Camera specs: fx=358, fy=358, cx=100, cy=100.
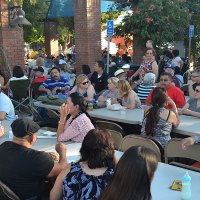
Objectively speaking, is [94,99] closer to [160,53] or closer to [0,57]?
[0,57]

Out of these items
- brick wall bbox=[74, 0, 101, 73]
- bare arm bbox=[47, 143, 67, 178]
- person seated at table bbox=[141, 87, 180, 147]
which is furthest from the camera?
brick wall bbox=[74, 0, 101, 73]

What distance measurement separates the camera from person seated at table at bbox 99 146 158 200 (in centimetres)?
197

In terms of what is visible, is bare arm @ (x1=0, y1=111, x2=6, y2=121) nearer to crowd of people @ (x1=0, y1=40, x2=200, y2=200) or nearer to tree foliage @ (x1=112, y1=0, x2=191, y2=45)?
crowd of people @ (x1=0, y1=40, x2=200, y2=200)

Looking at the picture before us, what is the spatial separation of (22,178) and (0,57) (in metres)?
7.39

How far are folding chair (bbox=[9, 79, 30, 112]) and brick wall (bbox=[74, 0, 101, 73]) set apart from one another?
3.26 m

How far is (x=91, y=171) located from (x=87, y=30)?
942 centimetres

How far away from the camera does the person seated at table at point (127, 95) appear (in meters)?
6.27

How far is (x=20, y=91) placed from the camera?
350 inches

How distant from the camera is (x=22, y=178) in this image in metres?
3.22

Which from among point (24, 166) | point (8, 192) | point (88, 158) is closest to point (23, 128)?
point (24, 166)

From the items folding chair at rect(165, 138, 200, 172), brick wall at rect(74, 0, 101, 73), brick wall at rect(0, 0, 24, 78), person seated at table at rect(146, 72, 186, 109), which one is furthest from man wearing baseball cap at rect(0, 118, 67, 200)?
brick wall at rect(74, 0, 101, 73)

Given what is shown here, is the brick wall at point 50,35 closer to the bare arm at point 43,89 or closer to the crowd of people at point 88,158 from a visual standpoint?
the bare arm at point 43,89

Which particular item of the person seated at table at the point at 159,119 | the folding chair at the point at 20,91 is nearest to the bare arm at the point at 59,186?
the person seated at table at the point at 159,119

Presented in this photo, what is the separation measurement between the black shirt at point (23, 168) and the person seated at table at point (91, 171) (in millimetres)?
397
